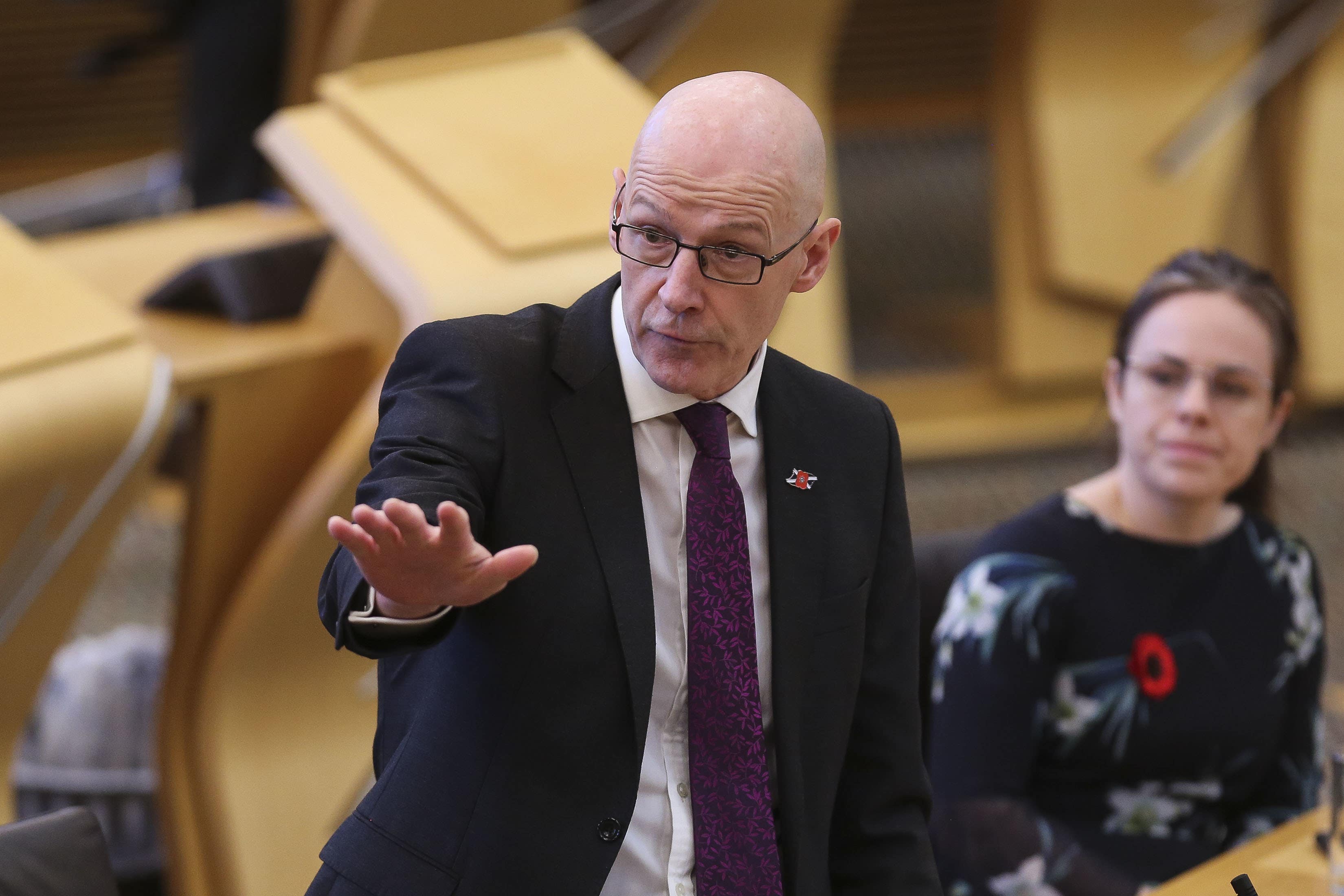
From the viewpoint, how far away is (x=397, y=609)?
1.11 meters

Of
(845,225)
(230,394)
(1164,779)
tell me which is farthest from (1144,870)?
(845,225)

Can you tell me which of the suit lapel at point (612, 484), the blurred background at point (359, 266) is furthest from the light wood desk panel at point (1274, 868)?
the blurred background at point (359, 266)

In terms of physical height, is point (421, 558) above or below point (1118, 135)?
above

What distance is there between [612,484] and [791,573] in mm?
174

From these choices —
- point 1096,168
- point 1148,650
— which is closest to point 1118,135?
point 1096,168

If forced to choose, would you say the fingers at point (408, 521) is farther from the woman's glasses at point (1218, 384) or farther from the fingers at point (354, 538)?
the woman's glasses at point (1218, 384)

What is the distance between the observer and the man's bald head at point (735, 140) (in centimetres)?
118

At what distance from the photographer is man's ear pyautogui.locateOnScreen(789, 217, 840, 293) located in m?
1.29

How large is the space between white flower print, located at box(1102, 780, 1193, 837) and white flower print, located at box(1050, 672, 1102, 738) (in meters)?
0.10

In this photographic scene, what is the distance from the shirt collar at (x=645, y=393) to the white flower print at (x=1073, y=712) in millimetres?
836

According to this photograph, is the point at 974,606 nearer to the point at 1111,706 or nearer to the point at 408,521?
the point at 1111,706

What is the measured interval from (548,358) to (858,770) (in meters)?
0.47

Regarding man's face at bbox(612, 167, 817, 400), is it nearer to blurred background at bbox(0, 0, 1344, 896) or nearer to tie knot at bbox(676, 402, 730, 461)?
tie knot at bbox(676, 402, 730, 461)

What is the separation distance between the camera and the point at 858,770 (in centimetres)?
144
